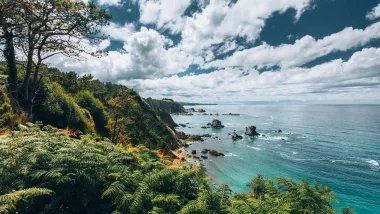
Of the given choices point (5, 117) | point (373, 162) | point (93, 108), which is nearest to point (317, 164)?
point (373, 162)

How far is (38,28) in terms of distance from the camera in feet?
34.2

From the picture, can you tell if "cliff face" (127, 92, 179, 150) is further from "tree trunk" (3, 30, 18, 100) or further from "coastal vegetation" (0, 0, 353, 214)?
"coastal vegetation" (0, 0, 353, 214)

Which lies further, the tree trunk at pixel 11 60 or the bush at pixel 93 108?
the bush at pixel 93 108

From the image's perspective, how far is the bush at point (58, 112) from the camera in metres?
17.3

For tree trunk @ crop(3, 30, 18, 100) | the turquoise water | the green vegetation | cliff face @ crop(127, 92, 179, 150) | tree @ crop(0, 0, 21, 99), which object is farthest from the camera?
cliff face @ crop(127, 92, 179, 150)

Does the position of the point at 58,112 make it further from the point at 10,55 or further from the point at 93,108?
the point at 93,108

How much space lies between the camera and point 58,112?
18.0m

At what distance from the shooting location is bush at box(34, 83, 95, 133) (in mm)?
17281

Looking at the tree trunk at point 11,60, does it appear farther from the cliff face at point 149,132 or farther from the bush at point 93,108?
the cliff face at point 149,132

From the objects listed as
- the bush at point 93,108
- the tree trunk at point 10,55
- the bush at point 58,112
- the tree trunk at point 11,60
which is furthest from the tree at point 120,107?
the tree trunk at point 10,55

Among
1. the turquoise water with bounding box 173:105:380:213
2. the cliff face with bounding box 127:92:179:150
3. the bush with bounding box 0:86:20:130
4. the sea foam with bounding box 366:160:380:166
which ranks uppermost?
the bush with bounding box 0:86:20:130

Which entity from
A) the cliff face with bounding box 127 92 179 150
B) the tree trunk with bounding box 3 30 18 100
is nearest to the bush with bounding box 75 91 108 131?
the cliff face with bounding box 127 92 179 150

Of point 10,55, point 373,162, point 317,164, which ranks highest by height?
point 10,55

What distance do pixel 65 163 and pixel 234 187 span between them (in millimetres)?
35621
